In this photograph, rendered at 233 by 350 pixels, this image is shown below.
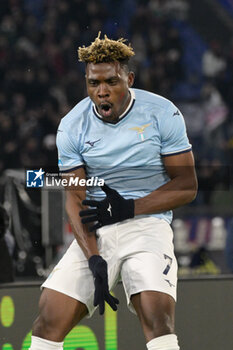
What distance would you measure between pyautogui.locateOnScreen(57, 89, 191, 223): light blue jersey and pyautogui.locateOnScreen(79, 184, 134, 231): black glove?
3.9 inches

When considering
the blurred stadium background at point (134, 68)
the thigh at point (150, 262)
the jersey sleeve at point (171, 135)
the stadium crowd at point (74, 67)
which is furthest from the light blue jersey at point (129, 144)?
the stadium crowd at point (74, 67)

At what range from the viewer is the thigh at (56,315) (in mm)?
2996

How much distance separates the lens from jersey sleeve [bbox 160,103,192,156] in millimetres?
3176

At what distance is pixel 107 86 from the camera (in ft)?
10.3

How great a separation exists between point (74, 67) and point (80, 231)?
867 cm

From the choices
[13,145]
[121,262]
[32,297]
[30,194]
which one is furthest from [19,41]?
[121,262]

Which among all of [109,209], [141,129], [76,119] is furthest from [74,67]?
[109,209]

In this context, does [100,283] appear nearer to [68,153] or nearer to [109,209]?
[109,209]

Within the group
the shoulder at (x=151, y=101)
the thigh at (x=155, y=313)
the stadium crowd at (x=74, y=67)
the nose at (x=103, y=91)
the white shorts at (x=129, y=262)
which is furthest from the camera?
the stadium crowd at (x=74, y=67)

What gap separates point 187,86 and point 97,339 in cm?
838

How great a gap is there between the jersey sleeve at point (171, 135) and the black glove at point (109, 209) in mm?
271

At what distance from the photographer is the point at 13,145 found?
9609 millimetres

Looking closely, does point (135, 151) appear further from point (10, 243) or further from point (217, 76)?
point (217, 76)

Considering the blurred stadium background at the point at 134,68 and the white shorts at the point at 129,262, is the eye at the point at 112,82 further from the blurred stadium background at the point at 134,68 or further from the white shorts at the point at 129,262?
the blurred stadium background at the point at 134,68
